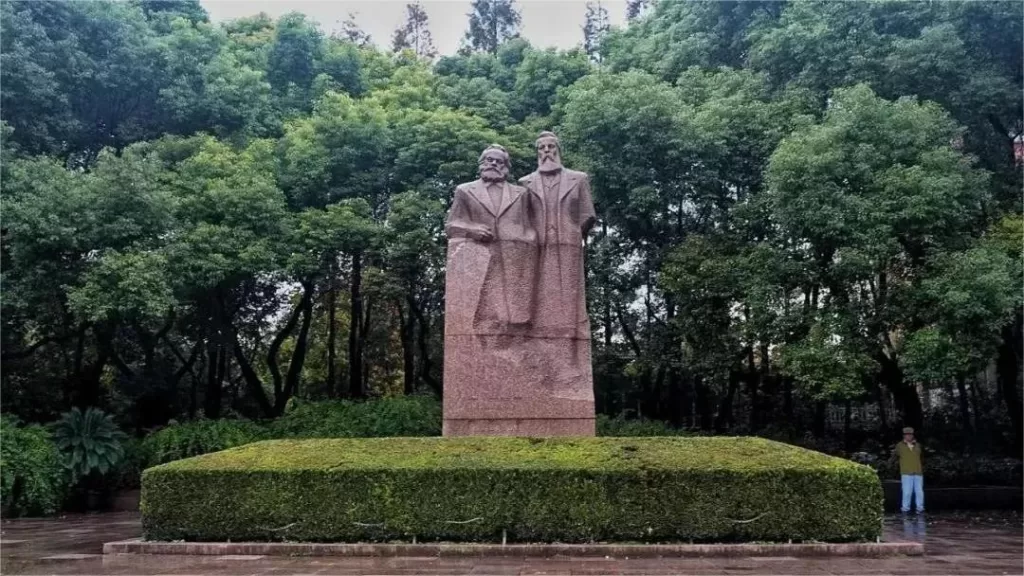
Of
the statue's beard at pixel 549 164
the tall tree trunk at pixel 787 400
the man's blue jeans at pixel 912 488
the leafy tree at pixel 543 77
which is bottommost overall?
the man's blue jeans at pixel 912 488

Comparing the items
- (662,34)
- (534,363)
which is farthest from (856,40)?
(534,363)

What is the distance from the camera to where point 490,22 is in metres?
31.0

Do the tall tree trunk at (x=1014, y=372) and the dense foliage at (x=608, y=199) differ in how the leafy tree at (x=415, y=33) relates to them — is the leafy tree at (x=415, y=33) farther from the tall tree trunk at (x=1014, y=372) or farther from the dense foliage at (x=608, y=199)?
the tall tree trunk at (x=1014, y=372)

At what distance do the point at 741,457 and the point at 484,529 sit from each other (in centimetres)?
285

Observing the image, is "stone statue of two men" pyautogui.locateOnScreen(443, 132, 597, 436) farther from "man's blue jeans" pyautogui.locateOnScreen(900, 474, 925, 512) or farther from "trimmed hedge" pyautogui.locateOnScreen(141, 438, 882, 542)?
"man's blue jeans" pyautogui.locateOnScreen(900, 474, 925, 512)

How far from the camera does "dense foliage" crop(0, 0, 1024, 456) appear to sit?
15156 millimetres

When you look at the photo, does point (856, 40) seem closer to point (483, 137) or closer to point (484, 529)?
point (483, 137)

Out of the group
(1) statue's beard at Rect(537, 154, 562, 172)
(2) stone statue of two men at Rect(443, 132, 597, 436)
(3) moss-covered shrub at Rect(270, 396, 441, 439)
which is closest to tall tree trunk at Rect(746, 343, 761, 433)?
(3) moss-covered shrub at Rect(270, 396, 441, 439)

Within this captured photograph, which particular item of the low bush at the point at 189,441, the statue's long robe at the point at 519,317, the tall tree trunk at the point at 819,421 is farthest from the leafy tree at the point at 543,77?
the low bush at the point at 189,441

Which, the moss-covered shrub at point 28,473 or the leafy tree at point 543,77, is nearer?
the moss-covered shrub at point 28,473

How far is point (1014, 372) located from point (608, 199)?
28.6 ft

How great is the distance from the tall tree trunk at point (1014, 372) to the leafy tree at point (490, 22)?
63.2 ft

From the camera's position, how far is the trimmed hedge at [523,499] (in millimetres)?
9109

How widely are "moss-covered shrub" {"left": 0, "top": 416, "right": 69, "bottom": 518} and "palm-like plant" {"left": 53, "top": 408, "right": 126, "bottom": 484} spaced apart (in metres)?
0.22
